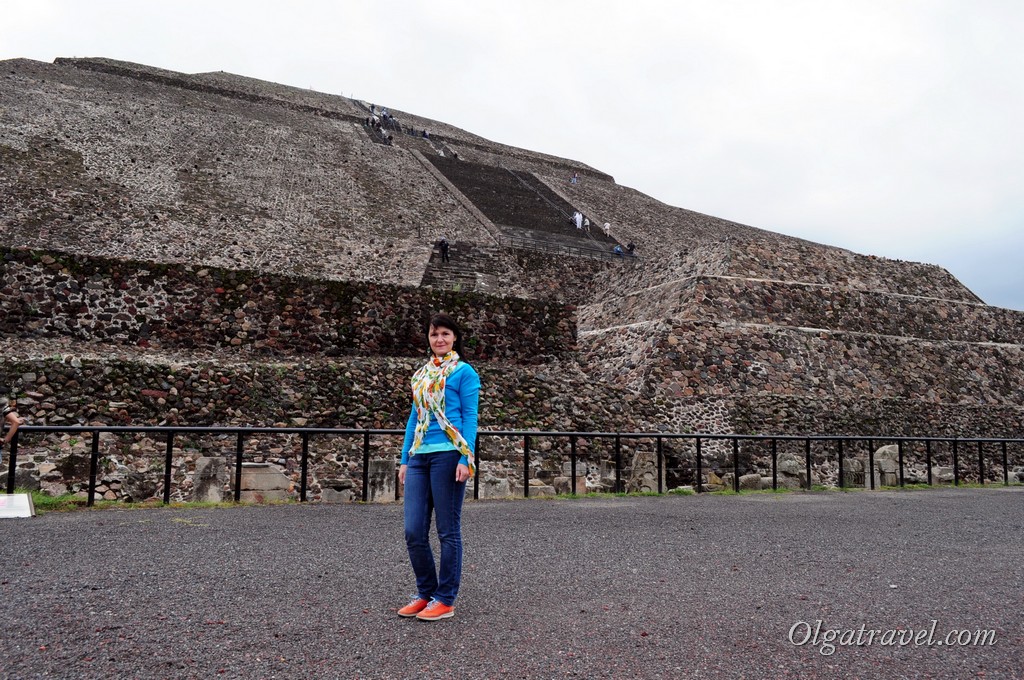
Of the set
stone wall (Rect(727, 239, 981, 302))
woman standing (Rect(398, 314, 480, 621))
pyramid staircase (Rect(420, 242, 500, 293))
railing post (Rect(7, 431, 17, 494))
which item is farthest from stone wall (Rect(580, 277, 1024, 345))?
woman standing (Rect(398, 314, 480, 621))

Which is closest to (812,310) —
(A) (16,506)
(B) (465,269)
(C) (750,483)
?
(C) (750,483)

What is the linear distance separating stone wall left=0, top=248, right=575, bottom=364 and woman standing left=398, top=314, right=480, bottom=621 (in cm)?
1178

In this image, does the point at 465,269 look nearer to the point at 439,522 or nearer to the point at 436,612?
the point at 439,522

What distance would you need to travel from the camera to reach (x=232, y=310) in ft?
48.8

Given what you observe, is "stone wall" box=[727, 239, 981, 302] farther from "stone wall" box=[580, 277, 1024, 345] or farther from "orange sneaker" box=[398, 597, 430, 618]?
"orange sneaker" box=[398, 597, 430, 618]

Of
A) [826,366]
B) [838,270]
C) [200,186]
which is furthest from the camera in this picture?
[200,186]

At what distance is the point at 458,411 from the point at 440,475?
356 mm

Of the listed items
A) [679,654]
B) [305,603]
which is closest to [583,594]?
[679,654]

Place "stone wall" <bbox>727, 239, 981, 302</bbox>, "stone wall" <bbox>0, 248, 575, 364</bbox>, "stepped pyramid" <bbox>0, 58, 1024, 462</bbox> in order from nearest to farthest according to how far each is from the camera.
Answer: "stone wall" <bbox>0, 248, 575, 364</bbox> → "stepped pyramid" <bbox>0, 58, 1024, 462</bbox> → "stone wall" <bbox>727, 239, 981, 302</bbox>

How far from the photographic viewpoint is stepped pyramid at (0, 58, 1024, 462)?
14.1m

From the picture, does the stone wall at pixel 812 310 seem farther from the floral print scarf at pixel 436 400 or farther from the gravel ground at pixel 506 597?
the floral print scarf at pixel 436 400

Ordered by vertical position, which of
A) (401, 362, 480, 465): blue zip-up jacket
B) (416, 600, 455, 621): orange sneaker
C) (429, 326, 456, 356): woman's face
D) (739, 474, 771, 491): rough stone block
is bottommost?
(739, 474, 771, 491): rough stone block

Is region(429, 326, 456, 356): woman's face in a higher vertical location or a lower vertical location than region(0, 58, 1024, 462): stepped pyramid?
lower

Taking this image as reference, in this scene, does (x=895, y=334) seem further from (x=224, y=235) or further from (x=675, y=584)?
(x=224, y=235)
